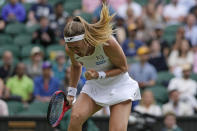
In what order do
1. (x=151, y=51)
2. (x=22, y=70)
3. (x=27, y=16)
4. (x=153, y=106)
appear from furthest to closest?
(x=27, y=16) → (x=151, y=51) → (x=22, y=70) → (x=153, y=106)

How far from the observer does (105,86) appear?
6145mm

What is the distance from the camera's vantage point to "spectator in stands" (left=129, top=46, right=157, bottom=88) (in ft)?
36.0

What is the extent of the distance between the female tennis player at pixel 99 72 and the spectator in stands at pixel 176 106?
4032mm

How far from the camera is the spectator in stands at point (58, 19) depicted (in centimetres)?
1280

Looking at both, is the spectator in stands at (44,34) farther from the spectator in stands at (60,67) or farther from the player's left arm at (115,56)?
the player's left arm at (115,56)

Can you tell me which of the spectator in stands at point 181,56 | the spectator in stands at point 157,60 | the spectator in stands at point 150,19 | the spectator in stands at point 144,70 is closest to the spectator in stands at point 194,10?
the spectator in stands at point 150,19

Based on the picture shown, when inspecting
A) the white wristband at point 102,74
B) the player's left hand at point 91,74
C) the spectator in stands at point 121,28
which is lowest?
the spectator in stands at point 121,28

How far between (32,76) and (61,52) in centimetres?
80

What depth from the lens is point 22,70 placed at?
10992 mm

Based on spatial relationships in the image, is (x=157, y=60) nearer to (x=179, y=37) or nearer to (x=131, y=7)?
(x=179, y=37)

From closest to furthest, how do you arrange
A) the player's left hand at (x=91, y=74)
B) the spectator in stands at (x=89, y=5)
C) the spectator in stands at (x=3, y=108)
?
the player's left hand at (x=91, y=74), the spectator in stands at (x=3, y=108), the spectator in stands at (x=89, y=5)

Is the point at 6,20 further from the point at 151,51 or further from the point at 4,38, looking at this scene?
the point at 151,51

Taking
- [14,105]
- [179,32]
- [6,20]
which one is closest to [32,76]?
[14,105]

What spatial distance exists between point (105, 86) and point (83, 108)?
0.38 metres
